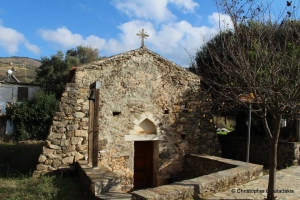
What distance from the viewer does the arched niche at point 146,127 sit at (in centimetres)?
947

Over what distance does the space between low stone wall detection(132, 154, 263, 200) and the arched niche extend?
10.2 ft

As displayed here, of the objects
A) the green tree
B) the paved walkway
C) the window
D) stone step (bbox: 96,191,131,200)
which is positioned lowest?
stone step (bbox: 96,191,131,200)

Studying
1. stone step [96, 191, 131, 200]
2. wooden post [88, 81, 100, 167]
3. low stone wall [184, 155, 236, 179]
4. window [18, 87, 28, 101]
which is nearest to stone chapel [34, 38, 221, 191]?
low stone wall [184, 155, 236, 179]

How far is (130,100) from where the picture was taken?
30.2 feet

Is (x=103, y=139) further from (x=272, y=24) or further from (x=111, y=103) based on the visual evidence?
(x=272, y=24)

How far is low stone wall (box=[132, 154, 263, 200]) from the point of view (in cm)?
464

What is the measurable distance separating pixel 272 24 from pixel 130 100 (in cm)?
501

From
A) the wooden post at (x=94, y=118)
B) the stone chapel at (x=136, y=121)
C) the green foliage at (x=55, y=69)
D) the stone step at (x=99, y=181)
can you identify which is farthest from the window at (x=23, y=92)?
the stone step at (x=99, y=181)

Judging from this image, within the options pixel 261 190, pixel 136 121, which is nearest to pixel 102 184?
pixel 261 190

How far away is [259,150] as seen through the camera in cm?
1161

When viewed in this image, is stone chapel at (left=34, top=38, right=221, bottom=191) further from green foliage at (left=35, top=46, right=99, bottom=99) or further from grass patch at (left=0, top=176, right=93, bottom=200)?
green foliage at (left=35, top=46, right=99, bottom=99)

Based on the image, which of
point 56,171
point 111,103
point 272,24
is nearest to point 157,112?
point 111,103

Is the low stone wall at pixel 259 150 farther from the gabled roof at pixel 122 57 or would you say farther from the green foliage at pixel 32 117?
the green foliage at pixel 32 117

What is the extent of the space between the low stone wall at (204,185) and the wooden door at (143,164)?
3.36 m
